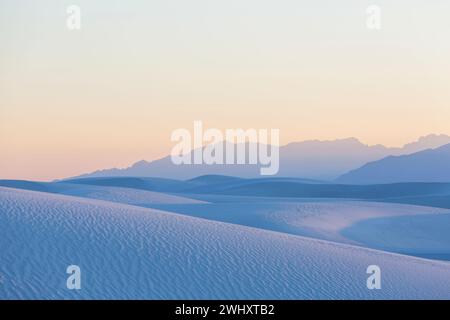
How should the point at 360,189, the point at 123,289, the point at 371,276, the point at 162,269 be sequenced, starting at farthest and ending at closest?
1. the point at 360,189
2. the point at 371,276
3. the point at 162,269
4. the point at 123,289

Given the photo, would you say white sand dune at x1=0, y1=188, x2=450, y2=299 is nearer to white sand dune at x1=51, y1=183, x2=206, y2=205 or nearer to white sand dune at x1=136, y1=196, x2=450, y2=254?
white sand dune at x1=136, y1=196, x2=450, y2=254

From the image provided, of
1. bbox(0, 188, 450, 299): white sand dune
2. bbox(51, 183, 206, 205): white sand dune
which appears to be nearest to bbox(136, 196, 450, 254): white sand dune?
bbox(51, 183, 206, 205): white sand dune

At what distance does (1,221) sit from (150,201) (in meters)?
17.7

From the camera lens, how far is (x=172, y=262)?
9250mm

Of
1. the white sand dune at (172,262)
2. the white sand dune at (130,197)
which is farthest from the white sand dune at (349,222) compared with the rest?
the white sand dune at (172,262)

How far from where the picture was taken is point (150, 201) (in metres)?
28.0

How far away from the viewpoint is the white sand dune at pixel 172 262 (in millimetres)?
8109

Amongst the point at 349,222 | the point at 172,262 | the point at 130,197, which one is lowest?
the point at 349,222

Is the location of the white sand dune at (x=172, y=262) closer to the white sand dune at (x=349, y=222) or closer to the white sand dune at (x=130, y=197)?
the white sand dune at (x=349, y=222)

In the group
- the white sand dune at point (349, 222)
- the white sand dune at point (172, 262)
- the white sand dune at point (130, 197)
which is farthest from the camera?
the white sand dune at point (130, 197)

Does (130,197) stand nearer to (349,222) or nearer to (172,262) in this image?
(349,222)

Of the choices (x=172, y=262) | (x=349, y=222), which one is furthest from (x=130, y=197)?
(x=172, y=262)
